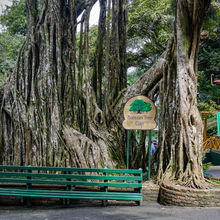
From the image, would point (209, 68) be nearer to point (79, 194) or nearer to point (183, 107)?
point (183, 107)

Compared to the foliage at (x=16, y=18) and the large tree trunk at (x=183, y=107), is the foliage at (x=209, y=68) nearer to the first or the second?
the large tree trunk at (x=183, y=107)

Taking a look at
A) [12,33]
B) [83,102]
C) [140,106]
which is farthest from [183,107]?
[12,33]

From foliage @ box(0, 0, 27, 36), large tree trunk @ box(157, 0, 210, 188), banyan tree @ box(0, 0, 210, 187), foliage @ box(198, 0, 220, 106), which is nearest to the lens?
large tree trunk @ box(157, 0, 210, 188)

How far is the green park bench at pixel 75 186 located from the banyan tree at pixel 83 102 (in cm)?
97

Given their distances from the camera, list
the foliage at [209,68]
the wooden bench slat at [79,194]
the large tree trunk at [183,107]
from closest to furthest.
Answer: the wooden bench slat at [79,194]
the large tree trunk at [183,107]
the foliage at [209,68]

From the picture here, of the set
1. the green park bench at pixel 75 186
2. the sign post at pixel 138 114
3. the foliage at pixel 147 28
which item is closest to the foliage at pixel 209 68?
the foliage at pixel 147 28

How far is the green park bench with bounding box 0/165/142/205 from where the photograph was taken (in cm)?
557

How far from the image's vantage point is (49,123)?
23.7 feet

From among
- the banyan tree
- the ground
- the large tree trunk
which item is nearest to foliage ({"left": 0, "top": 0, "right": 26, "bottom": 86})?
the banyan tree

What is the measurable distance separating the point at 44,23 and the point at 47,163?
3.37 meters

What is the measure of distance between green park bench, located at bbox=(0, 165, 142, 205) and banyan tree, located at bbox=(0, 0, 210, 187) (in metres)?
0.97

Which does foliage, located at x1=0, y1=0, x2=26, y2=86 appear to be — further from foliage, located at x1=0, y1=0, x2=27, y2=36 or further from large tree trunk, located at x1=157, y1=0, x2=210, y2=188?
large tree trunk, located at x1=157, y1=0, x2=210, y2=188

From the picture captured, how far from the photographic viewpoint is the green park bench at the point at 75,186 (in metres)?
5.57

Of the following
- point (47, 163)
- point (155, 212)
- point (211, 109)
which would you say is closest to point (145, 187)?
point (155, 212)
